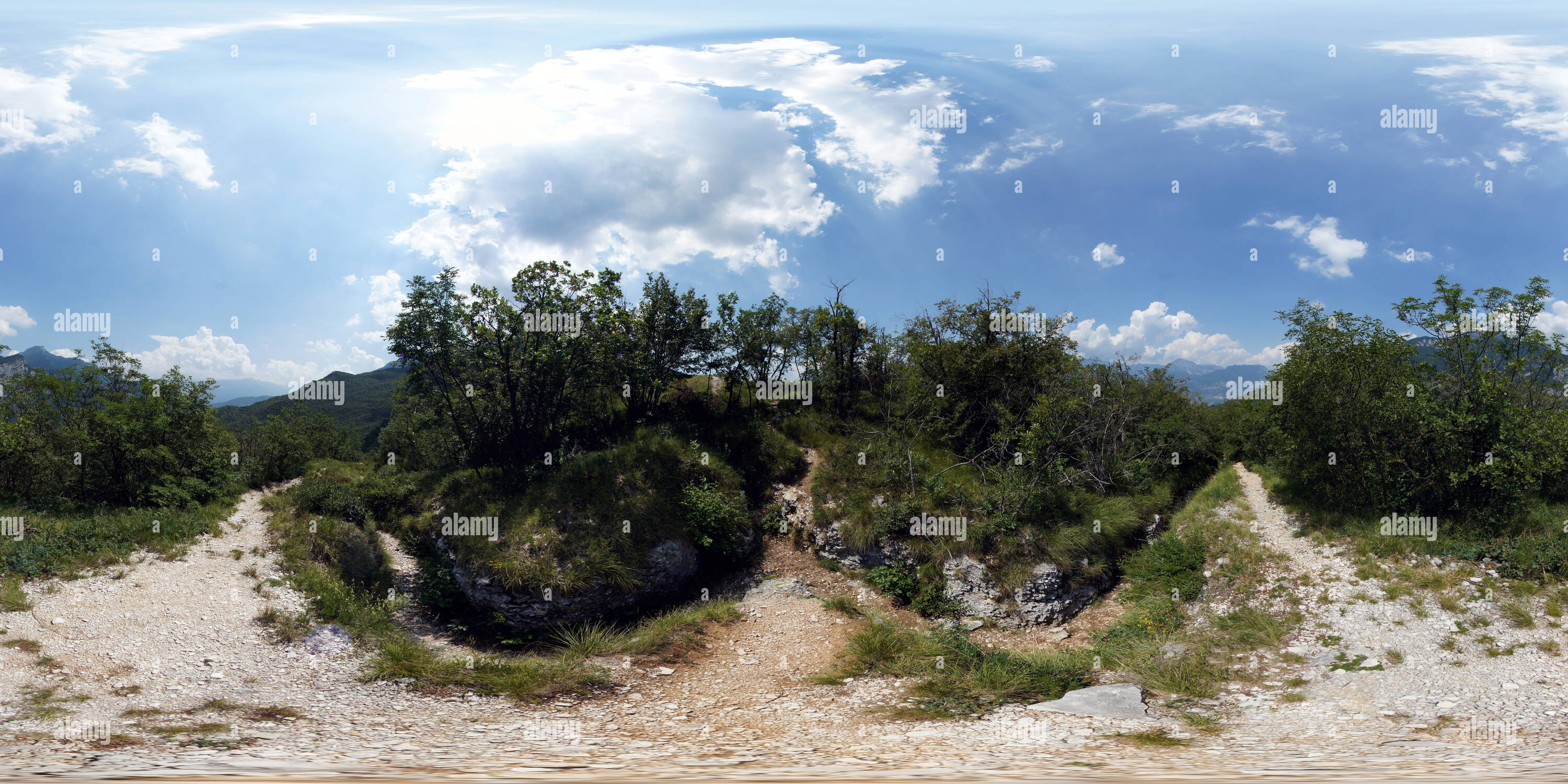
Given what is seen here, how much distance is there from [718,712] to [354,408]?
10095cm

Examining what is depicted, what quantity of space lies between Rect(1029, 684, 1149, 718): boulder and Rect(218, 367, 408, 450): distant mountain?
61.6ft

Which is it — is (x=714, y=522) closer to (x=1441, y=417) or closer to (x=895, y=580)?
(x=895, y=580)

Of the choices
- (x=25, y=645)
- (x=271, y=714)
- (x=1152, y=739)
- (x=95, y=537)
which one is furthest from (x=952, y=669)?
(x=95, y=537)

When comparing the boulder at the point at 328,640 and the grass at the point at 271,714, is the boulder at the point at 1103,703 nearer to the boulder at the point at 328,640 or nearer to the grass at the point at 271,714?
the grass at the point at 271,714

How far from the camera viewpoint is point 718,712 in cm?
936

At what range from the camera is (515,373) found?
687 inches

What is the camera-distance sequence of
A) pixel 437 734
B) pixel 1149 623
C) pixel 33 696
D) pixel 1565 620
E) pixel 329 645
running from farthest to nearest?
1. pixel 1149 623
2. pixel 329 645
3. pixel 1565 620
4. pixel 33 696
5. pixel 437 734

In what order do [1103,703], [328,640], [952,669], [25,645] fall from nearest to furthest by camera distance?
[1103,703] < [25,645] < [952,669] < [328,640]

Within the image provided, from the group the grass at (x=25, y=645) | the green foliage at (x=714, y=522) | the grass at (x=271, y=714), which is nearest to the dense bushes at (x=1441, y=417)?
the green foliage at (x=714, y=522)

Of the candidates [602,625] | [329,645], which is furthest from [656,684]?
[329,645]

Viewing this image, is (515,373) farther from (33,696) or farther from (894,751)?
(894,751)

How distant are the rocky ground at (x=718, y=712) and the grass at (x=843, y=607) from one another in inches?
22.1

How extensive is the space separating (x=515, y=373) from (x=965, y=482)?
1432cm

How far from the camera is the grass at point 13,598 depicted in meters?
10.7
